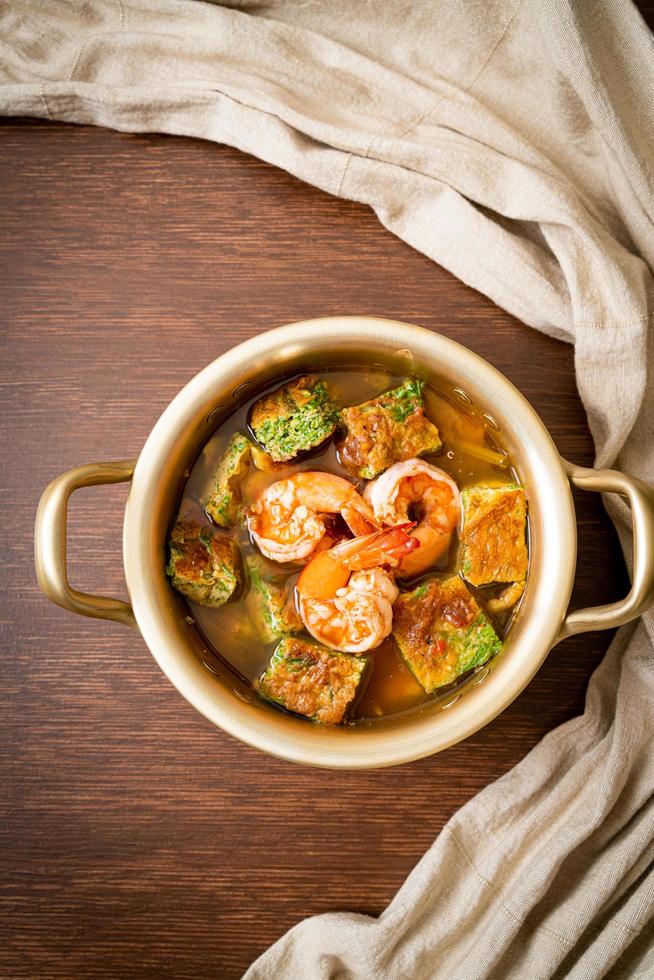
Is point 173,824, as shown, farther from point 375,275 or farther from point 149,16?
point 149,16

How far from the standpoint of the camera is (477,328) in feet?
5.10

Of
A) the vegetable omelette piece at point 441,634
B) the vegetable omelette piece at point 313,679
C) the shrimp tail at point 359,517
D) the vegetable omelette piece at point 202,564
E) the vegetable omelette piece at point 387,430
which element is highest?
the vegetable omelette piece at point 387,430

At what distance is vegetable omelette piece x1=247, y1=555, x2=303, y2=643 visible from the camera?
1.43 meters

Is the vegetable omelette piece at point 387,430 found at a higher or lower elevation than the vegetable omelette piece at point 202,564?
higher

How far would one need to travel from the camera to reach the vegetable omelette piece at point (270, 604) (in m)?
1.43

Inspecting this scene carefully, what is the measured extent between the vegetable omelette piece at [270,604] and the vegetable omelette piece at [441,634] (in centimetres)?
19

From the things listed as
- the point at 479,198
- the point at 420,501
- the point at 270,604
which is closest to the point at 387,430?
the point at 420,501

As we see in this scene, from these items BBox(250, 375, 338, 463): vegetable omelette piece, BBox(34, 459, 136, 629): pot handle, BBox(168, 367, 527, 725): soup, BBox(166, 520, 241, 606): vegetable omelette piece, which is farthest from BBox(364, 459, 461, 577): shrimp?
BBox(34, 459, 136, 629): pot handle

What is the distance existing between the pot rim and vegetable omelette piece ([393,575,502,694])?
0.11m

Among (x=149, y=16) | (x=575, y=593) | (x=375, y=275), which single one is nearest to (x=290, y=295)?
(x=375, y=275)

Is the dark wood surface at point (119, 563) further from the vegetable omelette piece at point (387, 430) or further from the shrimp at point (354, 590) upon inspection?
the shrimp at point (354, 590)

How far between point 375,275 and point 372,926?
125cm

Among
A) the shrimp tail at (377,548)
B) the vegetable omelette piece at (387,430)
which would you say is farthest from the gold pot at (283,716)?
the shrimp tail at (377,548)

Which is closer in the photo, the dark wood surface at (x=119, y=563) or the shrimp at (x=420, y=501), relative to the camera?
the shrimp at (x=420, y=501)
